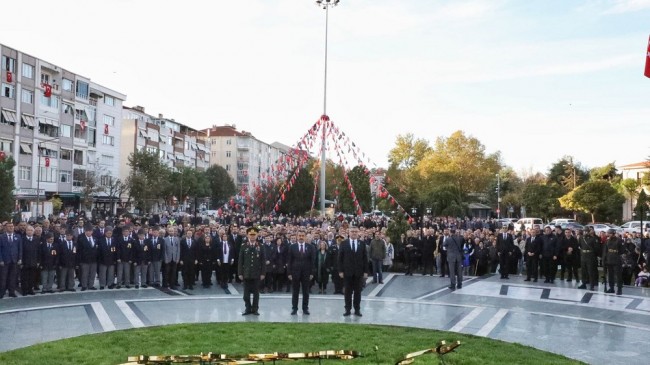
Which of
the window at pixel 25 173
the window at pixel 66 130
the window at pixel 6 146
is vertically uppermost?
the window at pixel 66 130

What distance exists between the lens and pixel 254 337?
10.7 m

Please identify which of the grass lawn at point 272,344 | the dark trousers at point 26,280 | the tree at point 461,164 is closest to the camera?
the grass lawn at point 272,344

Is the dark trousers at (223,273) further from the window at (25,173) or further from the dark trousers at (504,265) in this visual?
the window at (25,173)

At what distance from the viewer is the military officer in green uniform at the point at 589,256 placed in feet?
61.3

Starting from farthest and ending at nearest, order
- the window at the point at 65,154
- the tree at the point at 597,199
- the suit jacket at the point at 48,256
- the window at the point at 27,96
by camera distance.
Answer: the window at the point at 65,154, the tree at the point at 597,199, the window at the point at 27,96, the suit jacket at the point at 48,256

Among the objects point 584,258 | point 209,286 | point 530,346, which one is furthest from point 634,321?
point 209,286

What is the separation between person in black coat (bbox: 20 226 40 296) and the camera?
53.5 feet

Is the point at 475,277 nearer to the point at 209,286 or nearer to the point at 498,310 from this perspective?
the point at 498,310

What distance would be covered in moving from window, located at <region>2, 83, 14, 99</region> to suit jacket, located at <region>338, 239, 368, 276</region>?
5022cm

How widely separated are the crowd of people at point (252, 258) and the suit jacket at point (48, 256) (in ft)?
0.09

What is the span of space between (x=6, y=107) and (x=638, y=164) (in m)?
77.1

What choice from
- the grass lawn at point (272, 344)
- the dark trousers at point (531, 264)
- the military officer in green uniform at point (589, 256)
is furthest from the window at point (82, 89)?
the grass lawn at point (272, 344)

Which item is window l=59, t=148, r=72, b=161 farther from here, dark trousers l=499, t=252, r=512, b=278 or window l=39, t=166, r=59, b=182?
dark trousers l=499, t=252, r=512, b=278

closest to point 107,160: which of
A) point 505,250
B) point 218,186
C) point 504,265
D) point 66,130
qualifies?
point 66,130
